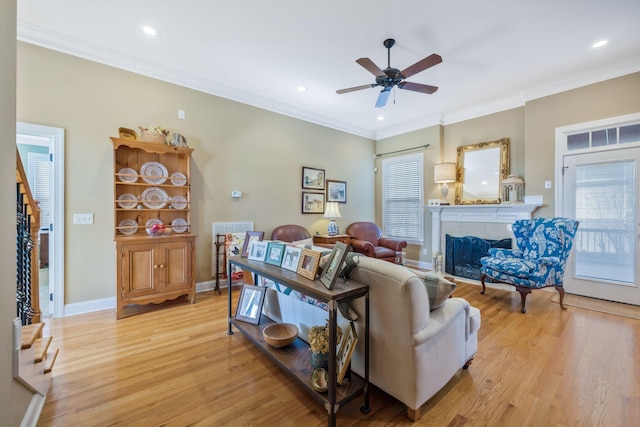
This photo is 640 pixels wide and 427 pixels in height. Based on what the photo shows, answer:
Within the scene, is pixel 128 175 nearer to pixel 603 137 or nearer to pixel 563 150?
pixel 563 150

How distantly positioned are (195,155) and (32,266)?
6.90 ft

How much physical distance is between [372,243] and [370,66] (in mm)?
3491

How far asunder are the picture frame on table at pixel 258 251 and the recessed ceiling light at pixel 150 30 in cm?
250

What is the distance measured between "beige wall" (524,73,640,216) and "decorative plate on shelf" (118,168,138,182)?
221 inches

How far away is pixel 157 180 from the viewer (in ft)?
11.4

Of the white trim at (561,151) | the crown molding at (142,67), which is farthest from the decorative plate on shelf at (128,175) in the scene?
the white trim at (561,151)

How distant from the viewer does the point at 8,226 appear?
137 cm

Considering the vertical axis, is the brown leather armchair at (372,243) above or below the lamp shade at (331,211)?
below

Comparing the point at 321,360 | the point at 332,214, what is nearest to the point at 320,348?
the point at 321,360

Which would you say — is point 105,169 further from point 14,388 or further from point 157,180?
point 14,388

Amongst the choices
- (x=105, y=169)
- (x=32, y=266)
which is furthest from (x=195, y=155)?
(x=32, y=266)

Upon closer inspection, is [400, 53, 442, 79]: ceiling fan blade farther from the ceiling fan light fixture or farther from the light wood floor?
the light wood floor

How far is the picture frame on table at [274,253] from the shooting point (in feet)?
6.86

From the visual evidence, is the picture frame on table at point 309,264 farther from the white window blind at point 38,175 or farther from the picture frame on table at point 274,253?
the white window blind at point 38,175
